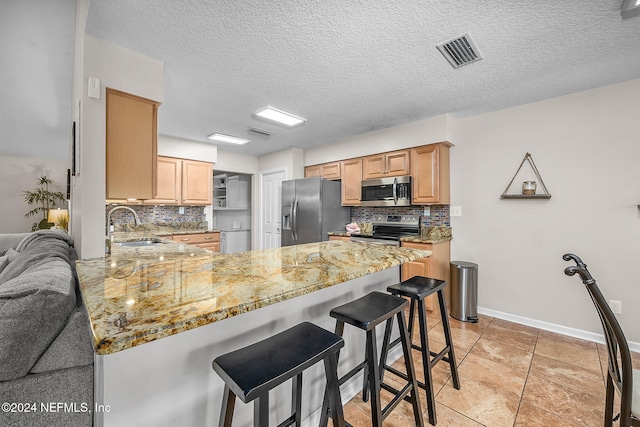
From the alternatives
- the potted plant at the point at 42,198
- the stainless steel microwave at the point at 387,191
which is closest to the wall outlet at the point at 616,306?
the stainless steel microwave at the point at 387,191

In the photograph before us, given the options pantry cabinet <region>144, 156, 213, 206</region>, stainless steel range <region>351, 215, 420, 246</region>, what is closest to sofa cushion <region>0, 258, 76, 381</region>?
stainless steel range <region>351, 215, 420, 246</region>

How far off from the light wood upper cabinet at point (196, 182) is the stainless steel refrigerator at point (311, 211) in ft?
4.36

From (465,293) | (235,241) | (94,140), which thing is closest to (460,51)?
(465,293)

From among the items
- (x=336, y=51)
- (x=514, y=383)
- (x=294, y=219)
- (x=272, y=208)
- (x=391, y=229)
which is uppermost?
(x=336, y=51)

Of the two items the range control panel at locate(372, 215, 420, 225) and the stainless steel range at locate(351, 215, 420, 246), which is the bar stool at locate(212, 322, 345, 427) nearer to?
the stainless steel range at locate(351, 215, 420, 246)

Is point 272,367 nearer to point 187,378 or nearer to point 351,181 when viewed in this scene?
point 187,378

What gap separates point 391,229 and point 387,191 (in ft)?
1.99

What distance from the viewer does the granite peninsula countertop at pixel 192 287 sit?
71 centimetres

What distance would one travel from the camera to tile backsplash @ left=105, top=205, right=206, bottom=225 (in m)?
4.23

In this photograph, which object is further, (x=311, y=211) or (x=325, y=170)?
(x=325, y=170)

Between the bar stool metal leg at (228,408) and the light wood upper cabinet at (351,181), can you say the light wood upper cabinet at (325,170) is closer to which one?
the light wood upper cabinet at (351,181)

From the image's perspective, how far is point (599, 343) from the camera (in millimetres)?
2510

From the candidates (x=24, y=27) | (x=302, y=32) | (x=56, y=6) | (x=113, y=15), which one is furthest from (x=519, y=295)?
(x=24, y=27)

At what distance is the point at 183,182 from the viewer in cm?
443
